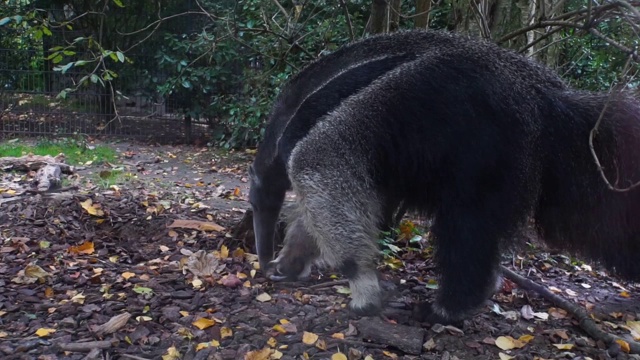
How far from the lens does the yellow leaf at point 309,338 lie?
3.73 meters

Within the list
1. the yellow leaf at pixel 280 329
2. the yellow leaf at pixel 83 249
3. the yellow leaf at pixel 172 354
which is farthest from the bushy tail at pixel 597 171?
the yellow leaf at pixel 83 249

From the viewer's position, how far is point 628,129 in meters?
3.86

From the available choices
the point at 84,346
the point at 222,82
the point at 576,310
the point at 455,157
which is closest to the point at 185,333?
the point at 84,346

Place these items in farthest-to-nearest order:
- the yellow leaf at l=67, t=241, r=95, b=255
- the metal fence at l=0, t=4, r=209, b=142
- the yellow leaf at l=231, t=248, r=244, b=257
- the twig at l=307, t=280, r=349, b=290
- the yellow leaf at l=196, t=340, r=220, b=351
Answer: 1. the metal fence at l=0, t=4, r=209, b=142
2. the yellow leaf at l=231, t=248, r=244, b=257
3. the yellow leaf at l=67, t=241, r=95, b=255
4. the twig at l=307, t=280, r=349, b=290
5. the yellow leaf at l=196, t=340, r=220, b=351

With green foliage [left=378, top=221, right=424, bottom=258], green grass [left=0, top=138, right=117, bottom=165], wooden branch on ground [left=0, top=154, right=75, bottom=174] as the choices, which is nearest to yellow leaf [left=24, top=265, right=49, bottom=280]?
green foliage [left=378, top=221, right=424, bottom=258]

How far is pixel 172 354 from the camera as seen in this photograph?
3510 millimetres

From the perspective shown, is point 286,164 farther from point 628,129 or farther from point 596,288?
point 596,288

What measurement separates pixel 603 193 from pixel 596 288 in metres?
1.65

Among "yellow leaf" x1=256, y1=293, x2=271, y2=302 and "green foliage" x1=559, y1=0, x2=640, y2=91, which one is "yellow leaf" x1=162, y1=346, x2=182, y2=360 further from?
"green foliage" x1=559, y1=0, x2=640, y2=91

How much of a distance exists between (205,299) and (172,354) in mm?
739

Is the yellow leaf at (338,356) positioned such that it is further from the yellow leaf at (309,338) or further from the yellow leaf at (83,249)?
the yellow leaf at (83,249)

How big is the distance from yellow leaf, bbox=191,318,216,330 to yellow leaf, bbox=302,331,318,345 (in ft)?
1.88

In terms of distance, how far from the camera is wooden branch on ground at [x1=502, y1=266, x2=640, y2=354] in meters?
3.95

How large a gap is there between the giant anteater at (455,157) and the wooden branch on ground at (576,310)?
431 millimetres
